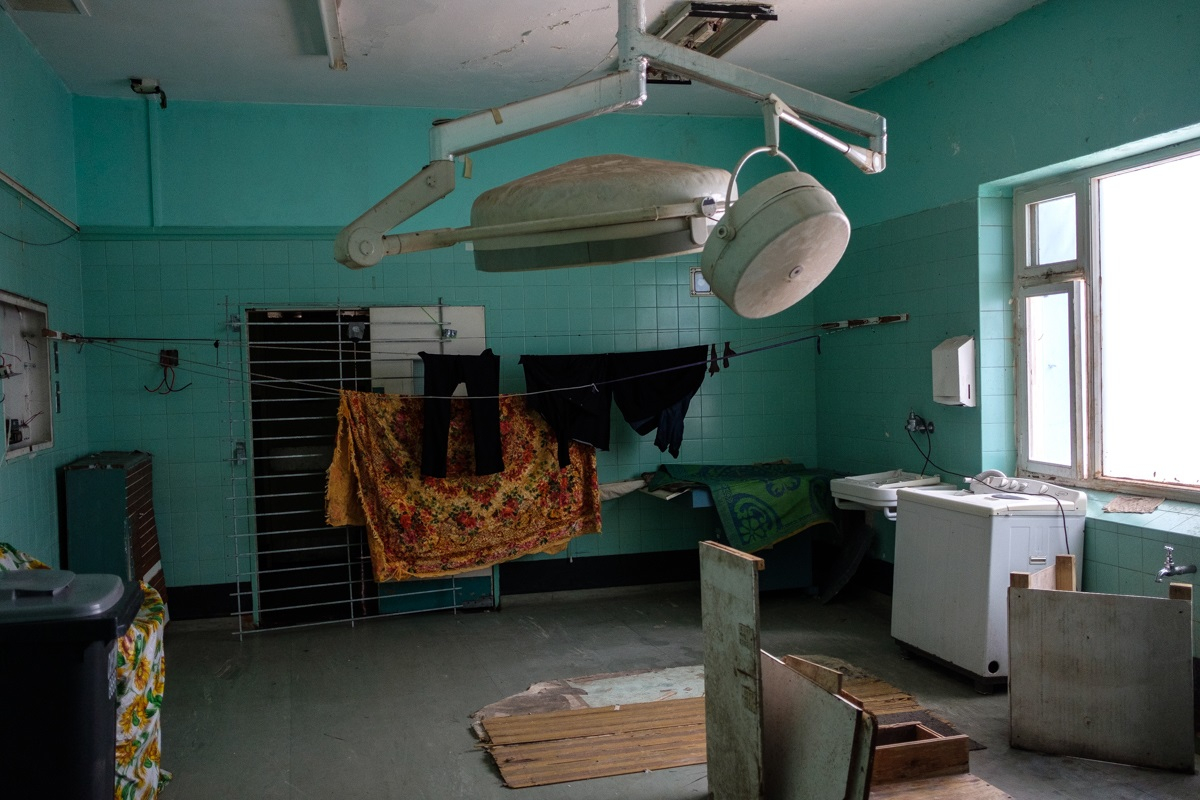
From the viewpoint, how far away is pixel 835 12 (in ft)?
13.6

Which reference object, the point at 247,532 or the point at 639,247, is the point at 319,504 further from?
the point at 639,247

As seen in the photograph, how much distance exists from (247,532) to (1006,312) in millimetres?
4340

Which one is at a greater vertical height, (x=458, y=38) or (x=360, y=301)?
(x=458, y=38)

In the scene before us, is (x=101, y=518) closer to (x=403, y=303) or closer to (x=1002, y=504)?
(x=403, y=303)

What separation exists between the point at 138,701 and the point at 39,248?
2.64 meters

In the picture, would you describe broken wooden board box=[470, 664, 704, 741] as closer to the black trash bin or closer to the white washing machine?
the white washing machine

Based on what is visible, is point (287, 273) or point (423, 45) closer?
point (423, 45)

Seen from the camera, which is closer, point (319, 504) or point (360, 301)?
point (360, 301)

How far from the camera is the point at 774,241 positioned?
142 centimetres

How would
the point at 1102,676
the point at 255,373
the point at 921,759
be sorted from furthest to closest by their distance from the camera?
the point at 255,373
the point at 1102,676
the point at 921,759

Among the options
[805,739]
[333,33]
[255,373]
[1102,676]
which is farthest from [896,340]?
[255,373]

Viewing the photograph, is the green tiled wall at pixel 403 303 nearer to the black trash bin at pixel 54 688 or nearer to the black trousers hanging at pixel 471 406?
the black trousers hanging at pixel 471 406

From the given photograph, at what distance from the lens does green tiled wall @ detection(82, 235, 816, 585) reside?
510 centimetres

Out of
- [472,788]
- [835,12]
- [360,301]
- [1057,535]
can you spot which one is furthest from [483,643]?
[835,12]
